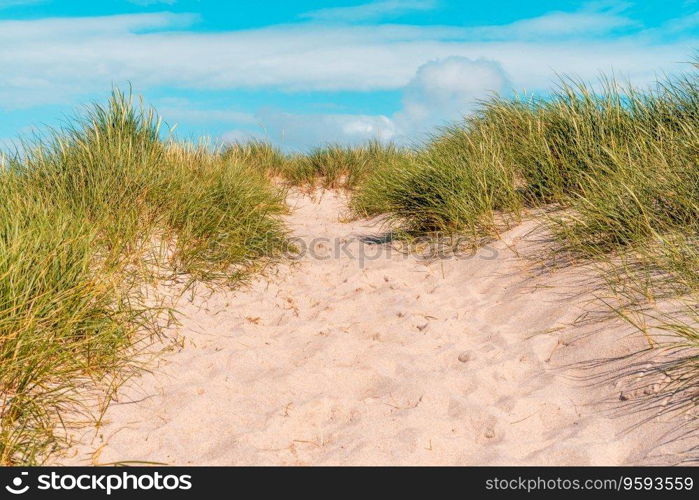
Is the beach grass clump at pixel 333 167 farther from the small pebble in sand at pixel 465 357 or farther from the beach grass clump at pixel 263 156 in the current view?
the small pebble in sand at pixel 465 357

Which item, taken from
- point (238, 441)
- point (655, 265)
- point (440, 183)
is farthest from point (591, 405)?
point (440, 183)

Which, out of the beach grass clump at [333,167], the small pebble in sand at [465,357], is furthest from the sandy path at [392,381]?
the beach grass clump at [333,167]

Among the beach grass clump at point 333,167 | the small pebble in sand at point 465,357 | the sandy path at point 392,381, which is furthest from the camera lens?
the beach grass clump at point 333,167

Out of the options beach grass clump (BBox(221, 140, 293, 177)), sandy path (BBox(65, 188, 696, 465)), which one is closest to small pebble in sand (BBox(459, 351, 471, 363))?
sandy path (BBox(65, 188, 696, 465))

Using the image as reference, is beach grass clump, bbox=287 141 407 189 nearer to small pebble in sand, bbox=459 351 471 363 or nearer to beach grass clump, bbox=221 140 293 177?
beach grass clump, bbox=221 140 293 177

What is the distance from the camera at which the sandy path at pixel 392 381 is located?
237 centimetres

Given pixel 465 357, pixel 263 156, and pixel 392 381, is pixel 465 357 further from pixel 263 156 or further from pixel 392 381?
pixel 263 156

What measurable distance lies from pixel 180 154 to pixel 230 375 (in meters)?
3.13

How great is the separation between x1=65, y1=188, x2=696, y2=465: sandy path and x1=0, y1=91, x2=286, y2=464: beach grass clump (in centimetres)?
22

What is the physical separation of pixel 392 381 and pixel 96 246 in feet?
6.05

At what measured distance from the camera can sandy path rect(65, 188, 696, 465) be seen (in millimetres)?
2365

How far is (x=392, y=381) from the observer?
9.57ft

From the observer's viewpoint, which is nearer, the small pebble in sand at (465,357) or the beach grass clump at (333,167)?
the small pebble in sand at (465,357)

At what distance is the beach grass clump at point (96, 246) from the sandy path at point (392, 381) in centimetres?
22
